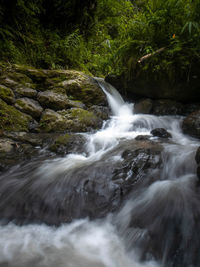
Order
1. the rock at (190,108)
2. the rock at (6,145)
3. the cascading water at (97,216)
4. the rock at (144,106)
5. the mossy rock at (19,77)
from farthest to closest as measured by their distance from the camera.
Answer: the rock at (144,106), the rock at (190,108), the mossy rock at (19,77), the rock at (6,145), the cascading water at (97,216)

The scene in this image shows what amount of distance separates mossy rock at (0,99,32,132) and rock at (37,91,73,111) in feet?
2.26

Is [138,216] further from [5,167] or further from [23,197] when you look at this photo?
[5,167]

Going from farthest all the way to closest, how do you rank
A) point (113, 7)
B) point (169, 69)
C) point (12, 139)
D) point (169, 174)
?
point (113, 7), point (169, 69), point (12, 139), point (169, 174)

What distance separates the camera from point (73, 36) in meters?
5.98

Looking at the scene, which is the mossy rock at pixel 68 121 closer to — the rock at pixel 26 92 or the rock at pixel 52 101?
the rock at pixel 52 101

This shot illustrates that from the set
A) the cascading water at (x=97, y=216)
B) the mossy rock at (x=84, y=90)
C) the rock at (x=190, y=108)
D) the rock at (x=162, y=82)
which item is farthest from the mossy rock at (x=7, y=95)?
the rock at (x=190, y=108)

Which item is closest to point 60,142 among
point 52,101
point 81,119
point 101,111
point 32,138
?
point 32,138

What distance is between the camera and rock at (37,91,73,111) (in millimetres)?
4172

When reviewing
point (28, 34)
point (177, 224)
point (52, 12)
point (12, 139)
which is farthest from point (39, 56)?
point (177, 224)

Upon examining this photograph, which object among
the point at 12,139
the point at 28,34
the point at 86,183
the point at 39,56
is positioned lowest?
the point at 86,183

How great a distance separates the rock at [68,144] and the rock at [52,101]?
1202mm

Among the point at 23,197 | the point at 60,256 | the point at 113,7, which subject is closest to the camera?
the point at 60,256

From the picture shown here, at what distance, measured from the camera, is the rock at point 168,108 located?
5.34m

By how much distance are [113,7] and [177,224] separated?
29.1 ft
